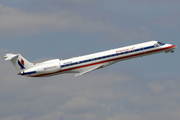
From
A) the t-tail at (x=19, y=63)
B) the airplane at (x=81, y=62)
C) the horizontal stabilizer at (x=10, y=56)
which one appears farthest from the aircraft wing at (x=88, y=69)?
the horizontal stabilizer at (x=10, y=56)

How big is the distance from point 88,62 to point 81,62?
146 cm

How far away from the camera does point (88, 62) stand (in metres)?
81.6

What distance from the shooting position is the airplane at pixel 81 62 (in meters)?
81.6

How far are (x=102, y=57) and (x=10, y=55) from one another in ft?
63.8

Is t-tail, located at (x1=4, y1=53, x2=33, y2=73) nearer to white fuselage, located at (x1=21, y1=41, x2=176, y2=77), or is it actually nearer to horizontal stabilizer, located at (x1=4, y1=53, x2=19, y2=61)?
horizontal stabilizer, located at (x1=4, y1=53, x2=19, y2=61)

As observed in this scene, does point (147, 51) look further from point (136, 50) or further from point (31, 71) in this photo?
point (31, 71)

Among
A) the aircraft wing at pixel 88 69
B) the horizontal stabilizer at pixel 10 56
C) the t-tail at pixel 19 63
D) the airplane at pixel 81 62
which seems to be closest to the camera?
the aircraft wing at pixel 88 69

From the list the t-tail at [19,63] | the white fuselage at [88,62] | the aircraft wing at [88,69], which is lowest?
the aircraft wing at [88,69]

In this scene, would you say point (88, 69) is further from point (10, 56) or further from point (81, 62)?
point (10, 56)

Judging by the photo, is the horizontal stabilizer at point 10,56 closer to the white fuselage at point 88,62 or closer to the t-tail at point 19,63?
the t-tail at point 19,63

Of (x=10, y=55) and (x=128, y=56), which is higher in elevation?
(x=10, y=55)

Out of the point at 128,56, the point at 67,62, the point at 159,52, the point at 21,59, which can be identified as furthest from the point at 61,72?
the point at 159,52

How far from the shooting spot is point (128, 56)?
82625 mm

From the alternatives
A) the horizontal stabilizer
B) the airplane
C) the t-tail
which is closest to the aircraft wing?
the airplane
